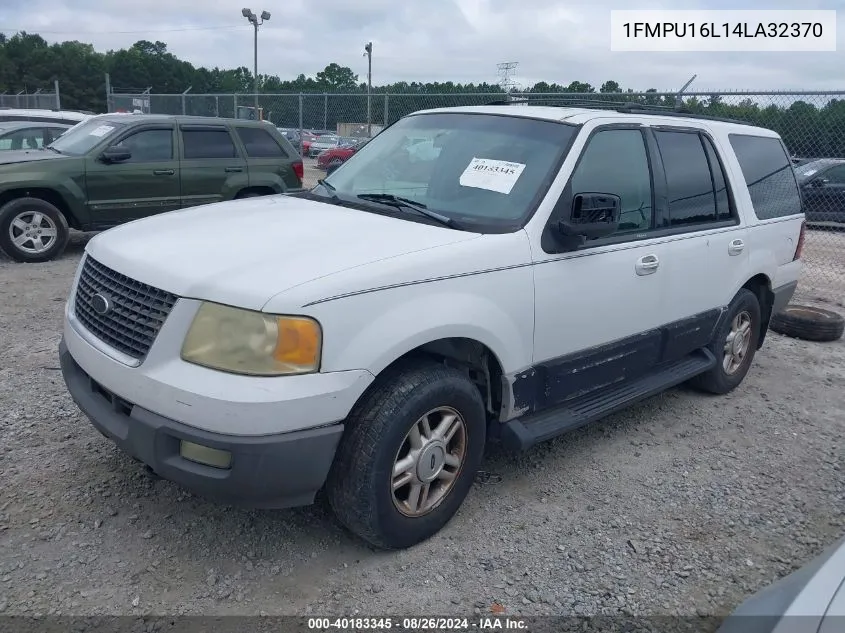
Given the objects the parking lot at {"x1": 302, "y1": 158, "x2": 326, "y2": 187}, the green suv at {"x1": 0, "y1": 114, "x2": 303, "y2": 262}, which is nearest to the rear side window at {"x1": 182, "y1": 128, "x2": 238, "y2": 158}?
the green suv at {"x1": 0, "y1": 114, "x2": 303, "y2": 262}

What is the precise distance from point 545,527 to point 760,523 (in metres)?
1.11

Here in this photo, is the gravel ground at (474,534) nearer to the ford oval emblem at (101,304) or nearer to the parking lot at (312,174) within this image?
the ford oval emblem at (101,304)

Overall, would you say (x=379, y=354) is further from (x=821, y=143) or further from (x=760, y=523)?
(x=821, y=143)

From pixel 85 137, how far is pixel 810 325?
840 centimetres

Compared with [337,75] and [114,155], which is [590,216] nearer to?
[114,155]

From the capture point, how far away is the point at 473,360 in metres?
3.35

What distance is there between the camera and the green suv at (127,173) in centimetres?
815

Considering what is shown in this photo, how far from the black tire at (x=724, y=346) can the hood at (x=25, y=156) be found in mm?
7397

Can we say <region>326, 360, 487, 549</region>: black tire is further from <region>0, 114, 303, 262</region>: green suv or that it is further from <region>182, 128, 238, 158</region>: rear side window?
<region>182, 128, 238, 158</region>: rear side window

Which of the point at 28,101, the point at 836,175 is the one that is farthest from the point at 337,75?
the point at 836,175

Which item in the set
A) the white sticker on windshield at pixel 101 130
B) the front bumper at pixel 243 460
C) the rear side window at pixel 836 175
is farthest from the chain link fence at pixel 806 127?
the white sticker on windshield at pixel 101 130

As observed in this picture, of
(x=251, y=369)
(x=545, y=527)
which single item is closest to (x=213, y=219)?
(x=251, y=369)

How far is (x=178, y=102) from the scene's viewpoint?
78.7 ft

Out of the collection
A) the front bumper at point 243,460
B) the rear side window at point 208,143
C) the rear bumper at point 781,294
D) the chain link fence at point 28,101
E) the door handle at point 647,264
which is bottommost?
the front bumper at point 243,460
